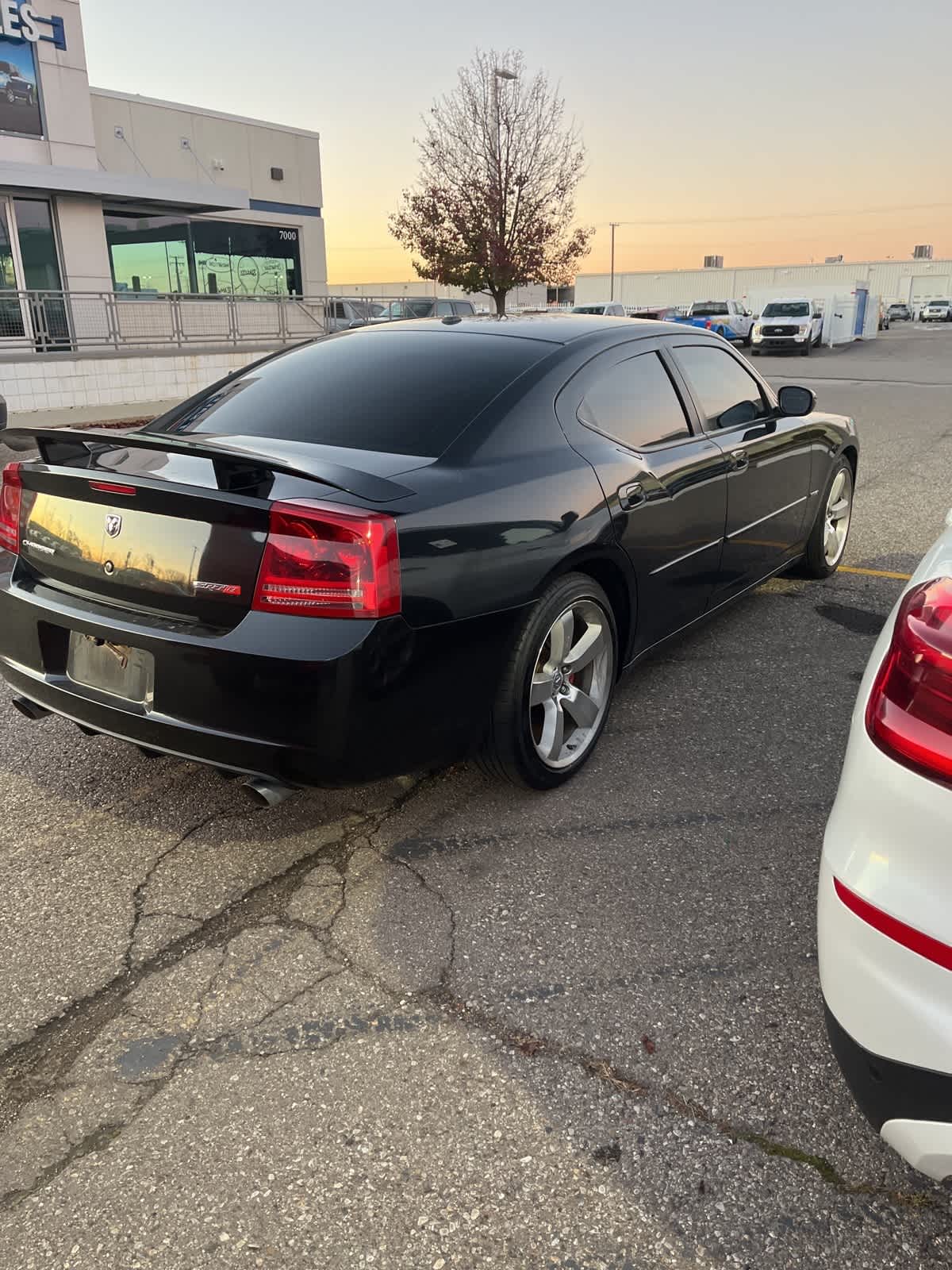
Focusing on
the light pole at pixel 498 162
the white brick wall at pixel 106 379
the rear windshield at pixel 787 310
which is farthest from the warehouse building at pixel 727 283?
the white brick wall at pixel 106 379

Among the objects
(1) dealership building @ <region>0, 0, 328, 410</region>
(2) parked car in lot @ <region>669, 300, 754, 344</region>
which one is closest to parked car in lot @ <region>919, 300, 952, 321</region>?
(2) parked car in lot @ <region>669, 300, 754, 344</region>

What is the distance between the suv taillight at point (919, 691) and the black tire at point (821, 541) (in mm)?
4022

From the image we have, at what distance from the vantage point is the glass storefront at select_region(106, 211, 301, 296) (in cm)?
2144

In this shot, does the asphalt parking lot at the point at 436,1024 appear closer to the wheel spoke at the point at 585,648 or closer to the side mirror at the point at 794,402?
the wheel spoke at the point at 585,648

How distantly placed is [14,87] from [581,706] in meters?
20.8

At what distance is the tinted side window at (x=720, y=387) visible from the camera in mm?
4266

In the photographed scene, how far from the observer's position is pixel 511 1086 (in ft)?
7.04

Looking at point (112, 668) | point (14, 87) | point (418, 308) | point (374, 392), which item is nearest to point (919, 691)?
point (112, 668)

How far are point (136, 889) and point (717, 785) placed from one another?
1.96 metres

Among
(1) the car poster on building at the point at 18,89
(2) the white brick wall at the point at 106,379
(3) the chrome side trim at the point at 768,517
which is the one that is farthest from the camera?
(1) the car poster on building at the point at 18,89

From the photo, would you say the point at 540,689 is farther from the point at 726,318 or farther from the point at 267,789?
the point at 726,318

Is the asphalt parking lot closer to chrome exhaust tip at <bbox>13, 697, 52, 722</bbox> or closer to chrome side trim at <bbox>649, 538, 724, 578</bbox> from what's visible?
chrome exhaust tip at <bbox>13, 697, 52, 722</bbox>

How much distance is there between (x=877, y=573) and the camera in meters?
6.11

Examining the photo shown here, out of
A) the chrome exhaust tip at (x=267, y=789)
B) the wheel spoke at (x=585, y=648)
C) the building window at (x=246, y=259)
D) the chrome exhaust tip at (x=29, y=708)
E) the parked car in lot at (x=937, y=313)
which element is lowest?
the parked car in lot at (x=937, y=313)
